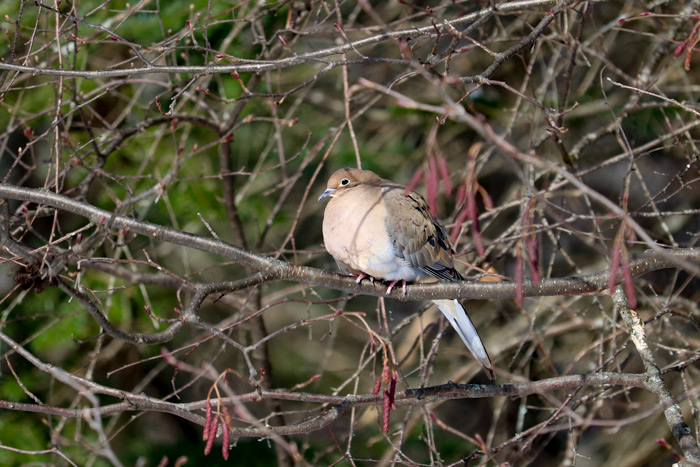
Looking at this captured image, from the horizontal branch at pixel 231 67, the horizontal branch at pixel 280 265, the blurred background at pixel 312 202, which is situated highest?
the horizontal branch at pixel 231 67

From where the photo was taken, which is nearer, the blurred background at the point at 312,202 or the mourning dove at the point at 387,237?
the mourning dove at the point at 387,237

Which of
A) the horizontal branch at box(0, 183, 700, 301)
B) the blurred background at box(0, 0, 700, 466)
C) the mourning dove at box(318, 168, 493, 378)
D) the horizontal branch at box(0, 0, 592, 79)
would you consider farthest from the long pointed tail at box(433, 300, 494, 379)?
the horizontal branch at box(0, 0, 592, 79)

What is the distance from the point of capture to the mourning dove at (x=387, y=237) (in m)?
3.22

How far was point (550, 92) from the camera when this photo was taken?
5148mm

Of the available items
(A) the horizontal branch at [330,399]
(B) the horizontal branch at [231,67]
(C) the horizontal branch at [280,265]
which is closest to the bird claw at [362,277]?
(C) the horizontal branch at [280,265]

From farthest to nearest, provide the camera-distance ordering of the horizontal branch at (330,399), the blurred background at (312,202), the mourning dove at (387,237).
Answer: the blurred background at (312,202) < the mourning dove at (387,237) < the horizontal branch at (330,399)

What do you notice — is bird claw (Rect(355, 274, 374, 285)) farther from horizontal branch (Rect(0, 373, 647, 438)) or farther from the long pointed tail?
horizontal branch (Rect(0, 373, 647, 438))

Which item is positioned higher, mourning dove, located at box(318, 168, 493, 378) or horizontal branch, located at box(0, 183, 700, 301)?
horizontal branch, located at box(0, 183, 700, 301)

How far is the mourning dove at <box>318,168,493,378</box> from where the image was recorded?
127 inches

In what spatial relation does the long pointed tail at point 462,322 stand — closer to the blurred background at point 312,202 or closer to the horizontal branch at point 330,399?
the blurred background at point 312,202

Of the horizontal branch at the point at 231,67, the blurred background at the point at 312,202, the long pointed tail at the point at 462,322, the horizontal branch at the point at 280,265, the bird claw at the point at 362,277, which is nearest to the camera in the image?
the horizontal branch at the point at 231,67

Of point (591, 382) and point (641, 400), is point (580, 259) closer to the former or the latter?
point (641, 400)

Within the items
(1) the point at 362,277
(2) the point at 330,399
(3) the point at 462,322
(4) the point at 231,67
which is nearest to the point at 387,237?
(1) the point at 362,277

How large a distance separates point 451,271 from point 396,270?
398 millimetres
